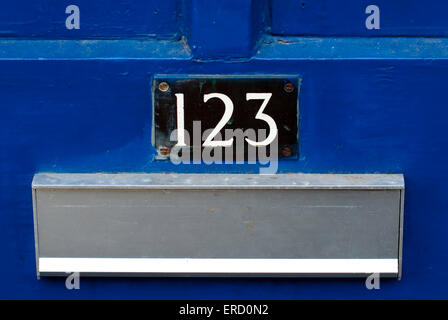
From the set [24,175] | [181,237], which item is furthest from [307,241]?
[24,175]

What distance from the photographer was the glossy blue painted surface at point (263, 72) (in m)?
1.49

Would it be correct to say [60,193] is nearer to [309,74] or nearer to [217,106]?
[217,106]

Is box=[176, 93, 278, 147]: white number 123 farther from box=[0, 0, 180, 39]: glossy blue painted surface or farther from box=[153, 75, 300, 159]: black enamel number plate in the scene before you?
box=[0, 0, 180, 39]: glossy blue painted surface

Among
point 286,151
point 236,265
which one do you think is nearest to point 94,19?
point 286,151

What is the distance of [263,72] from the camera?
4.89 ft

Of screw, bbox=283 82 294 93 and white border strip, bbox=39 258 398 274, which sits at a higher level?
screw, bbox=283 82 294 93

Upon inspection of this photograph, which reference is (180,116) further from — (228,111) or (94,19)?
(94,19)

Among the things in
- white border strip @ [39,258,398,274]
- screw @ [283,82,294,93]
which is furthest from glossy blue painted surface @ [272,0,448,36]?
white border strip @ [39,258,398,274]

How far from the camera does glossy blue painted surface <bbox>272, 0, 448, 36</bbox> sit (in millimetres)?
1504

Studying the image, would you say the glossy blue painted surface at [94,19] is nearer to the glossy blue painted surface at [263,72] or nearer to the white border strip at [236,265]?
the glossy blue painted surface at [263,72]

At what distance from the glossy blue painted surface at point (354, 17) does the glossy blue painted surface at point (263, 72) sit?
0.02 metres

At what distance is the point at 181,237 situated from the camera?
1.51 m

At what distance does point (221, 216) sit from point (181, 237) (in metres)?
0.10

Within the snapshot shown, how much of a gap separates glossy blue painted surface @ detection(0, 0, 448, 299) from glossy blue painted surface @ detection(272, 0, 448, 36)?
0.07 feet
